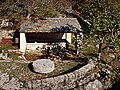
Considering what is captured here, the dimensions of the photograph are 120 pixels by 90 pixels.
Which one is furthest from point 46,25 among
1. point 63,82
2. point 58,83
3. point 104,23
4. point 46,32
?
point 58,83

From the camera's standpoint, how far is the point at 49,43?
3244 centimetres

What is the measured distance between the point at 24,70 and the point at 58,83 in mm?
4123

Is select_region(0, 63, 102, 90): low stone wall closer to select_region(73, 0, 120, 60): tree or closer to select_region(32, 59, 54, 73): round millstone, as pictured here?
select_region(32, 59, 54, 73): round millstone

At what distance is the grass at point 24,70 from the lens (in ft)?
84.0

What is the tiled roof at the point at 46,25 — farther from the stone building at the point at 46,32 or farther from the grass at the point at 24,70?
the grass at the point at 24,70

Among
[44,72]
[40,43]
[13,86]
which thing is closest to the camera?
[13,86]

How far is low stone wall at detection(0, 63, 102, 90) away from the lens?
2367cm

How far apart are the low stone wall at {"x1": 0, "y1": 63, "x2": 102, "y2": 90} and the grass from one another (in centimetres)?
105

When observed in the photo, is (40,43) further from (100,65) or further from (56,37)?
(100,65)

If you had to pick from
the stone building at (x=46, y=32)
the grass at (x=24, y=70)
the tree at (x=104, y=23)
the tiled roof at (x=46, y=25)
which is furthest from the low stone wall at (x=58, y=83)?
the tiled roof at (x=46, y=25)

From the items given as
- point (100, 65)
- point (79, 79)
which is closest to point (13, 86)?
point (79, 79)

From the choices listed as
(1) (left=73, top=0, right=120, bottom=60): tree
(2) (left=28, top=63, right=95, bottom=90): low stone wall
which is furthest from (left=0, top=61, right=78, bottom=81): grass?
(1) (left=73, top=0, right=120, bottom=60): tree

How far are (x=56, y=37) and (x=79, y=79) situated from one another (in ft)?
33.6

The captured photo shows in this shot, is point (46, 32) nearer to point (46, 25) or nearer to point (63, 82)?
point (46, 25)
